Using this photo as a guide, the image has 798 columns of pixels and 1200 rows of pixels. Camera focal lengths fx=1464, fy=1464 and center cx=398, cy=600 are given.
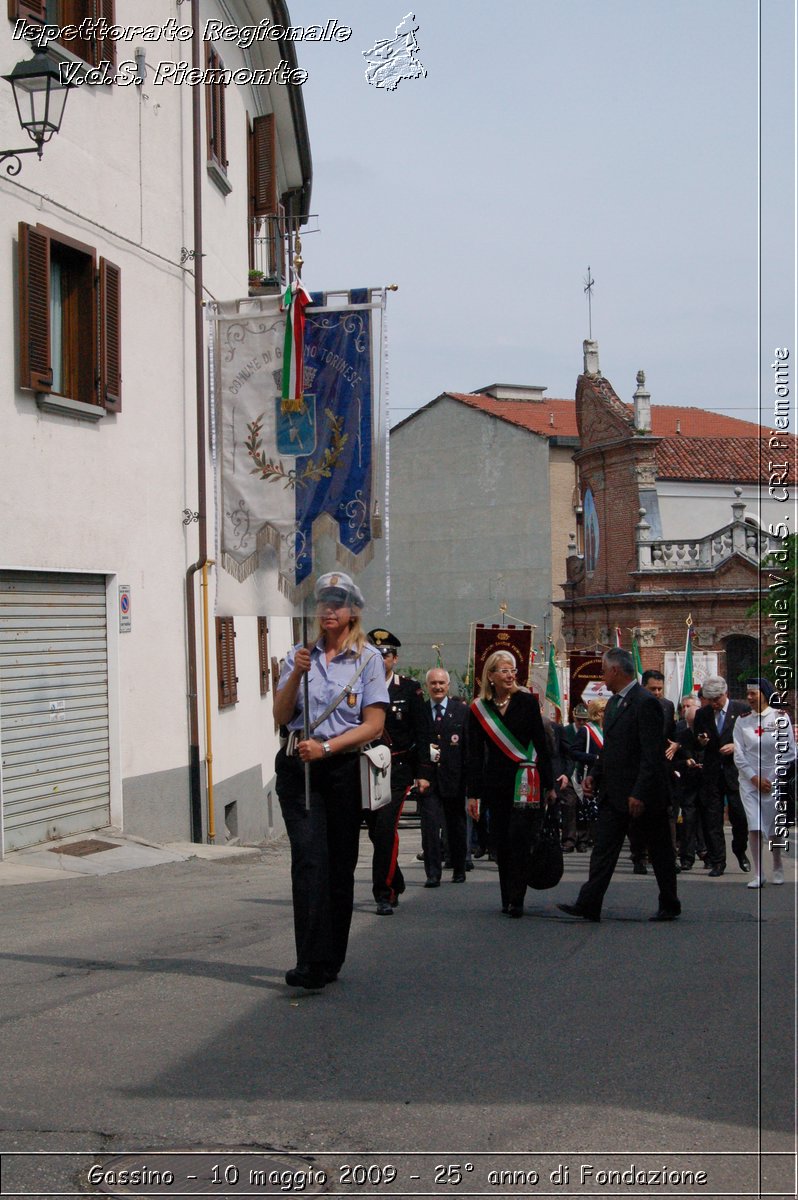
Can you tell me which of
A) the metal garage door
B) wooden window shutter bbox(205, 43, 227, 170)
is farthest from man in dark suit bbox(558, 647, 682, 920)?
wooden window shutter bbox(205, 43, 227, 170)

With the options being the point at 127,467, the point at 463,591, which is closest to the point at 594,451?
the point at 463,591

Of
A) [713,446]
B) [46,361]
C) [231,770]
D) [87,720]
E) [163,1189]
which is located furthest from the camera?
[713,446]

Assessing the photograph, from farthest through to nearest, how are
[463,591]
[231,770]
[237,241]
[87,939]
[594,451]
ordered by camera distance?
1. [463,591]
2. [594,451]
3. [237,241]
4. [231,770]
5. [87,939]

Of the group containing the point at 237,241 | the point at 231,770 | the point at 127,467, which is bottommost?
the point at 231,770

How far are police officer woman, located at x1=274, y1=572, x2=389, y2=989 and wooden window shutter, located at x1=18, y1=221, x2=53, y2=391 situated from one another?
6.70 metres

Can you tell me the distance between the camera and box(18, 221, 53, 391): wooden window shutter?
13.0 meters

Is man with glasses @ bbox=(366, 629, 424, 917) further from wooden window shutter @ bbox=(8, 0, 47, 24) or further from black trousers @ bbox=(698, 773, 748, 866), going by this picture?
wooden window shutter @ bbox=(8, 0, 47, 24)

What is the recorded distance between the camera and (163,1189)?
169 inches

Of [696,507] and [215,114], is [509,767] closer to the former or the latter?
[215,114]

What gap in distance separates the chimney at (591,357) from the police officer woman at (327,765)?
46.9 m

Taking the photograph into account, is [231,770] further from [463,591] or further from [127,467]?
[463,591]

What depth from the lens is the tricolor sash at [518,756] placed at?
1018 cm

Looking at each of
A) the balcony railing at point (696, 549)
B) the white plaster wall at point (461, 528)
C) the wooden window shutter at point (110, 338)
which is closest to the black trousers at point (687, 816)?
the wooden window shutter at point (110, 338)

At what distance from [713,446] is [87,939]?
5004 centimetres
